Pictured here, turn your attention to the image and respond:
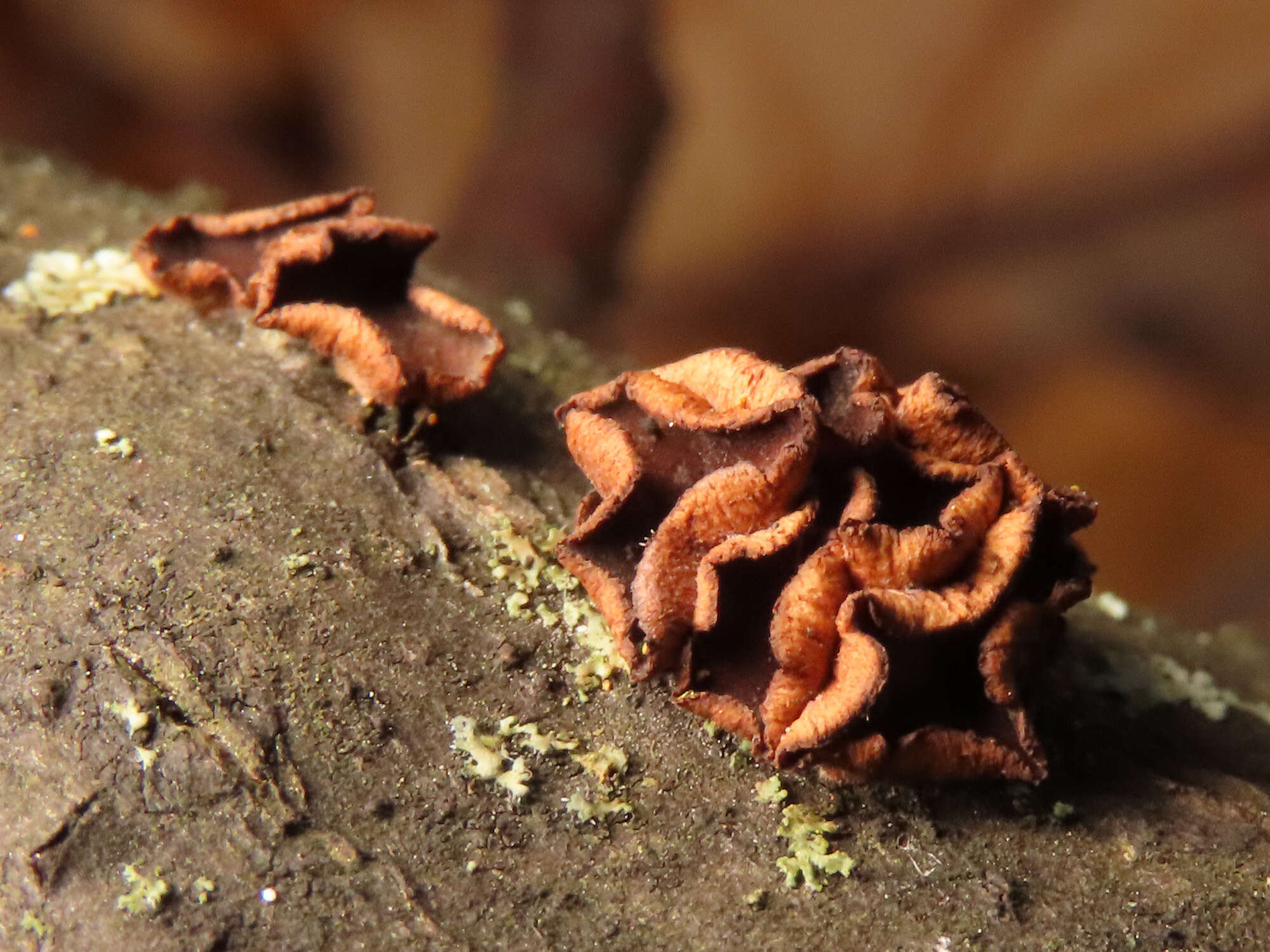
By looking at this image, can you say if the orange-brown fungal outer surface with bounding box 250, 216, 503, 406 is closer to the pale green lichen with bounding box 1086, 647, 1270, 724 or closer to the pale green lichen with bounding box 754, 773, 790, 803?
the pale green lichen with bounding box 754, 773, 790, 803

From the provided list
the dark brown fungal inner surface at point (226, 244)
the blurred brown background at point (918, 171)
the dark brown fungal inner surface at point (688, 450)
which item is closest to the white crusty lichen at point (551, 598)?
the dark brown fungal inner surface at point (688, 450)

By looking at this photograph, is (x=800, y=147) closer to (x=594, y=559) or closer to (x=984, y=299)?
(x=984, y=299)

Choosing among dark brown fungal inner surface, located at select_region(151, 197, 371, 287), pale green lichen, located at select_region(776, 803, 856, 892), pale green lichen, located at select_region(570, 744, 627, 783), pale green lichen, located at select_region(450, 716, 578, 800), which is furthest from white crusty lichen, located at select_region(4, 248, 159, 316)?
pale green lichen, located at select_region(776, 803, 856, 892)

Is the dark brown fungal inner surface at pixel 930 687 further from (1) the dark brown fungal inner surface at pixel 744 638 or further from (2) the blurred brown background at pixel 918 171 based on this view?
(2) the blurred brown background at pixel 918 171

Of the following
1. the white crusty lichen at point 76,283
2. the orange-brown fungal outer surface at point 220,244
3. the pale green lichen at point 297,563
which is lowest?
the pale green lichen at point 297,563

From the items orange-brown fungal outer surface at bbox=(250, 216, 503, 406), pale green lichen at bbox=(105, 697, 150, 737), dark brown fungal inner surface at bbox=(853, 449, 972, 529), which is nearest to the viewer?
pale green lichen at bbox=(105, 697, 150, 737)

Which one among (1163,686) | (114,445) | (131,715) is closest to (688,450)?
(131,715)
